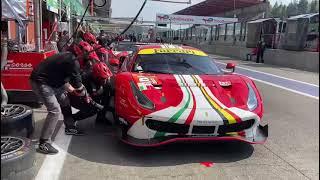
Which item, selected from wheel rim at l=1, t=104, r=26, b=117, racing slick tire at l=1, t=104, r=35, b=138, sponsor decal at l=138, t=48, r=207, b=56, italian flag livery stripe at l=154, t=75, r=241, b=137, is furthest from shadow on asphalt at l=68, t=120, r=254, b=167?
sponsor decal at l=138, t=48, r=207, b=56

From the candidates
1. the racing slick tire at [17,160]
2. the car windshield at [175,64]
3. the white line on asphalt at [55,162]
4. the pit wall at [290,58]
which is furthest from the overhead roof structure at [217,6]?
the racing slick tire at [17,160]

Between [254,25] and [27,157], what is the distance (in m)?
26.9

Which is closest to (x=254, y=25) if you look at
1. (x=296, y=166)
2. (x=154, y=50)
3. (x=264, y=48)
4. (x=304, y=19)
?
(x=264, y=48)

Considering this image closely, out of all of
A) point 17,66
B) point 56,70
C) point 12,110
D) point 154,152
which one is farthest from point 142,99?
point 17,66

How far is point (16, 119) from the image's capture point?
455 centimetres

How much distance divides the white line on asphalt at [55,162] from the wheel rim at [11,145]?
411 mm

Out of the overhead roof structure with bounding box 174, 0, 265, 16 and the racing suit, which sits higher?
the overhead roof structure with bounding box 174, 0, 265, 16

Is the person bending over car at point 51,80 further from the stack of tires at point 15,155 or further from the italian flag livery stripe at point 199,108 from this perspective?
the italian flag livery stripe at point 199,108

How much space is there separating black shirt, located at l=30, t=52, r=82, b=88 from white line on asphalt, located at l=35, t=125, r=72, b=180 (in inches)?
33.7

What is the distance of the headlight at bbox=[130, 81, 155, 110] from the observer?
4609 mm

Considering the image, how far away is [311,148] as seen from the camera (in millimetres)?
5137

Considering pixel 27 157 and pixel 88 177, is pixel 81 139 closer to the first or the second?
pixel 88 177

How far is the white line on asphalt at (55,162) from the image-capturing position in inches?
156

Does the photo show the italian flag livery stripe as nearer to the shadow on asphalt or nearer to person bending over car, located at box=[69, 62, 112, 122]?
the shadow on asphalt
